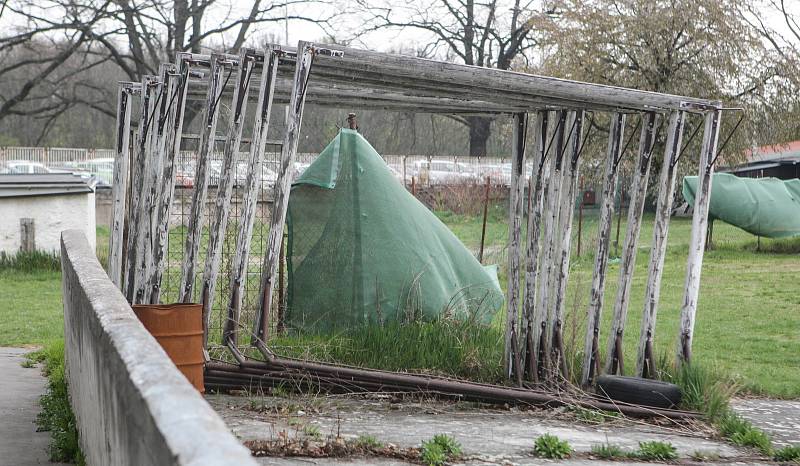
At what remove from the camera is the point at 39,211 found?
1798 cm

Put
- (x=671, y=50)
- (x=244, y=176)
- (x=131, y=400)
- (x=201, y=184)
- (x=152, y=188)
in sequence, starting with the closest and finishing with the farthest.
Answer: (x=131, y=400)
(x=201, y=184)
(x=152, y=188)
(x=244, y=176)
(x=671, y=50)

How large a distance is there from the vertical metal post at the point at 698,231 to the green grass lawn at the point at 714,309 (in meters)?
0.53

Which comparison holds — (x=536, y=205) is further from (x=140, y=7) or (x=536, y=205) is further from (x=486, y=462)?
(x=140, y=7)

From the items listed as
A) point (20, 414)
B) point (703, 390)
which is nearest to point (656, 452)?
point (703, 390)

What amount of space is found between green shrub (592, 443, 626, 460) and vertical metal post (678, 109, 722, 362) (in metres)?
2.32

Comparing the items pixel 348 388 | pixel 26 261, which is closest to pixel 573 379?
pixel 348 388

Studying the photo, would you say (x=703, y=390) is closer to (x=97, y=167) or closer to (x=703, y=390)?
(x=703, y=390)

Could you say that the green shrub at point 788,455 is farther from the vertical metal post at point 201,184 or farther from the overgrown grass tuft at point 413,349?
the vertical metal post at point 201,184

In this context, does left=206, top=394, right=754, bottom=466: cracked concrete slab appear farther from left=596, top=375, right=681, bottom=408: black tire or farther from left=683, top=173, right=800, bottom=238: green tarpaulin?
left=683, top=173, right=800, bottom=238: green tarpaulin

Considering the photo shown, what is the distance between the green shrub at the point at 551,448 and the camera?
6.10 metres

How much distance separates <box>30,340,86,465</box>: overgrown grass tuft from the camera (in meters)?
6.01

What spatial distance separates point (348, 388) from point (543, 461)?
1979 millimetres

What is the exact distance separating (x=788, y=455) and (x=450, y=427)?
228 centimetres

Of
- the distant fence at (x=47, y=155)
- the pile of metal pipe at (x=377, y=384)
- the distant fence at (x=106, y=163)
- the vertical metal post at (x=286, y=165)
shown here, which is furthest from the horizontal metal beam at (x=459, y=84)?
the distant fence at (x=47, y=155)
